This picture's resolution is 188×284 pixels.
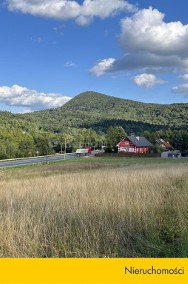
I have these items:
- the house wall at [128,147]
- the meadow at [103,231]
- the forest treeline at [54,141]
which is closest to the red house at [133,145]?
the house wall at [128,147]

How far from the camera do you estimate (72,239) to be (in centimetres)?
562

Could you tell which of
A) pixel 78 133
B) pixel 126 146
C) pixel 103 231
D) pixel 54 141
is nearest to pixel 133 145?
pixel 126 146

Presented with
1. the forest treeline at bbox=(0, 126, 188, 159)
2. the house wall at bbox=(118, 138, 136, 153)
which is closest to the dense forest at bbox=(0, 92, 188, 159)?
the forest treeline at bbox=(0, 126, 188, 159)

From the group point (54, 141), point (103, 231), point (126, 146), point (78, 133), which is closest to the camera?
point (103, 231)

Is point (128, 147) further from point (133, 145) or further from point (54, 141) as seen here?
point (54, 141)

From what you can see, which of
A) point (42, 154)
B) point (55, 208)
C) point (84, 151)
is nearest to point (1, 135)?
point (42, 154)

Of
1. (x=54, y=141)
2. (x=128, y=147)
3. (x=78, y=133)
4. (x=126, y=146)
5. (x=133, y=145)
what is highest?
(x=78, y=133)

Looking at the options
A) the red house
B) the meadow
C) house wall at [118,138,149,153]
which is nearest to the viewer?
the meadow

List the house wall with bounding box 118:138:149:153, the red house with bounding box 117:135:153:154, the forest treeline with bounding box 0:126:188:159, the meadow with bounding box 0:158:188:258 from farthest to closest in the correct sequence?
the house wall with bounding box 118:138:149:153 → the red house with bounding box 117:135:153:154 → the forest treeline with bounding box 0:126:188:159 → the meadow with bounding box 0:158:188:258

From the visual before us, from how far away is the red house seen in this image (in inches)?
4294

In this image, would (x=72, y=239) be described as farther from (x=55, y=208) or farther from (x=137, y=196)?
(x=137, y=196)

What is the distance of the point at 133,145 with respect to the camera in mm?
109188

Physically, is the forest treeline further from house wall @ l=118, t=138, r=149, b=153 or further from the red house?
the red house
